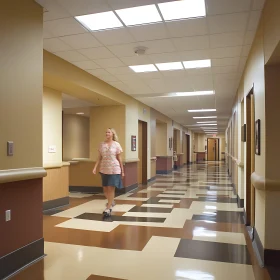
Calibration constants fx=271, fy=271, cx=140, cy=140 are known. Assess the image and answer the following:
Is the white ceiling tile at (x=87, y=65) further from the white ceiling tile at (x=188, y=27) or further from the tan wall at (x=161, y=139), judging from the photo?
the tan wall at (x=161, y=139)

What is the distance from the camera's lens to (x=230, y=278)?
260cm

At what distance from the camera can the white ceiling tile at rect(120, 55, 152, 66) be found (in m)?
4.74

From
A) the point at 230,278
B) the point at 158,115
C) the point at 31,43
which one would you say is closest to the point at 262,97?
the point at 230,278

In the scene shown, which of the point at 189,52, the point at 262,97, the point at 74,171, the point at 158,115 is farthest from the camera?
the point at 158,115

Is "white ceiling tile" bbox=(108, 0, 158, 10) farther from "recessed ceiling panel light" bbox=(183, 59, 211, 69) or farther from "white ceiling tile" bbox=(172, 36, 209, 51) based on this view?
"recessed ceiling panel light" bbox=(183, 59, 211, 69)

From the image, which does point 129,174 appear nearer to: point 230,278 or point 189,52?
point 189,52

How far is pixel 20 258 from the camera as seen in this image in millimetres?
2783

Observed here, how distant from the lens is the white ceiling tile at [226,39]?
12.5ft

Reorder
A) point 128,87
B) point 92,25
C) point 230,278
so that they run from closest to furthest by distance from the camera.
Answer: point 230,278 < point 92,25 < point 128,87

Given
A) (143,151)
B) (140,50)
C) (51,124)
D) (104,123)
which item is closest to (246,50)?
(140,50)

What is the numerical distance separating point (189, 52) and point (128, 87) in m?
2.75

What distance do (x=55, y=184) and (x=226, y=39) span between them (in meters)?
4.18

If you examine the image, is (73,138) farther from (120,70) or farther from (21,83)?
→ (21,83)

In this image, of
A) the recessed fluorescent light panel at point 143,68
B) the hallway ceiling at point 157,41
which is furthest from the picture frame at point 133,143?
the recessed fluorescent light panel at point 143,68
